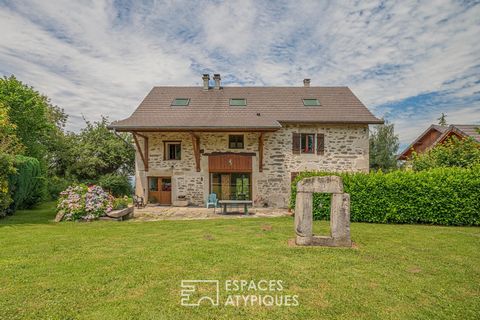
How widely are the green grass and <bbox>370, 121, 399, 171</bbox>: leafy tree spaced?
17.4 m

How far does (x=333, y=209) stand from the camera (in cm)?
614

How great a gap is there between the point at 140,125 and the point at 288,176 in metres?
8.70

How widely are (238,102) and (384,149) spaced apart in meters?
15.8

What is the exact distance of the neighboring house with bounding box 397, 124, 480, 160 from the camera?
1589 centimetres

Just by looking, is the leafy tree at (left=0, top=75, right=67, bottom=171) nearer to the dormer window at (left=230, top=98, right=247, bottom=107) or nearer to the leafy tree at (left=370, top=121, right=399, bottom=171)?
the dormer window at (left=230, top=98, right=247, bottom=107)

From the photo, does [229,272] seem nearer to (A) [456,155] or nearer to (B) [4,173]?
(B) [4,173]

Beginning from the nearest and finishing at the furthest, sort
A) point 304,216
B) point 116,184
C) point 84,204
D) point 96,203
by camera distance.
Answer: point 304,216
point 84,204
point 96,203
point 116,184

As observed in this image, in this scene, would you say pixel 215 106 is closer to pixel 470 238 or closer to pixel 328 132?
pixel 328 132

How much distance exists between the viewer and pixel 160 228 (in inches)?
326

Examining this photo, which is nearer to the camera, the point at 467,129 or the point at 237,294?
the point at 237,294

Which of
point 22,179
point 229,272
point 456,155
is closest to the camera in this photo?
point 229,272

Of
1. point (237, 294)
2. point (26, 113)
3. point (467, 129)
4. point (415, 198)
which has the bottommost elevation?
point (237, 294)

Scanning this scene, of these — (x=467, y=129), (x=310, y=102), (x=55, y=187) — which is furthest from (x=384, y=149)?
(x=55, y=187)

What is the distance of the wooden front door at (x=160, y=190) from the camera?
14930 mm
